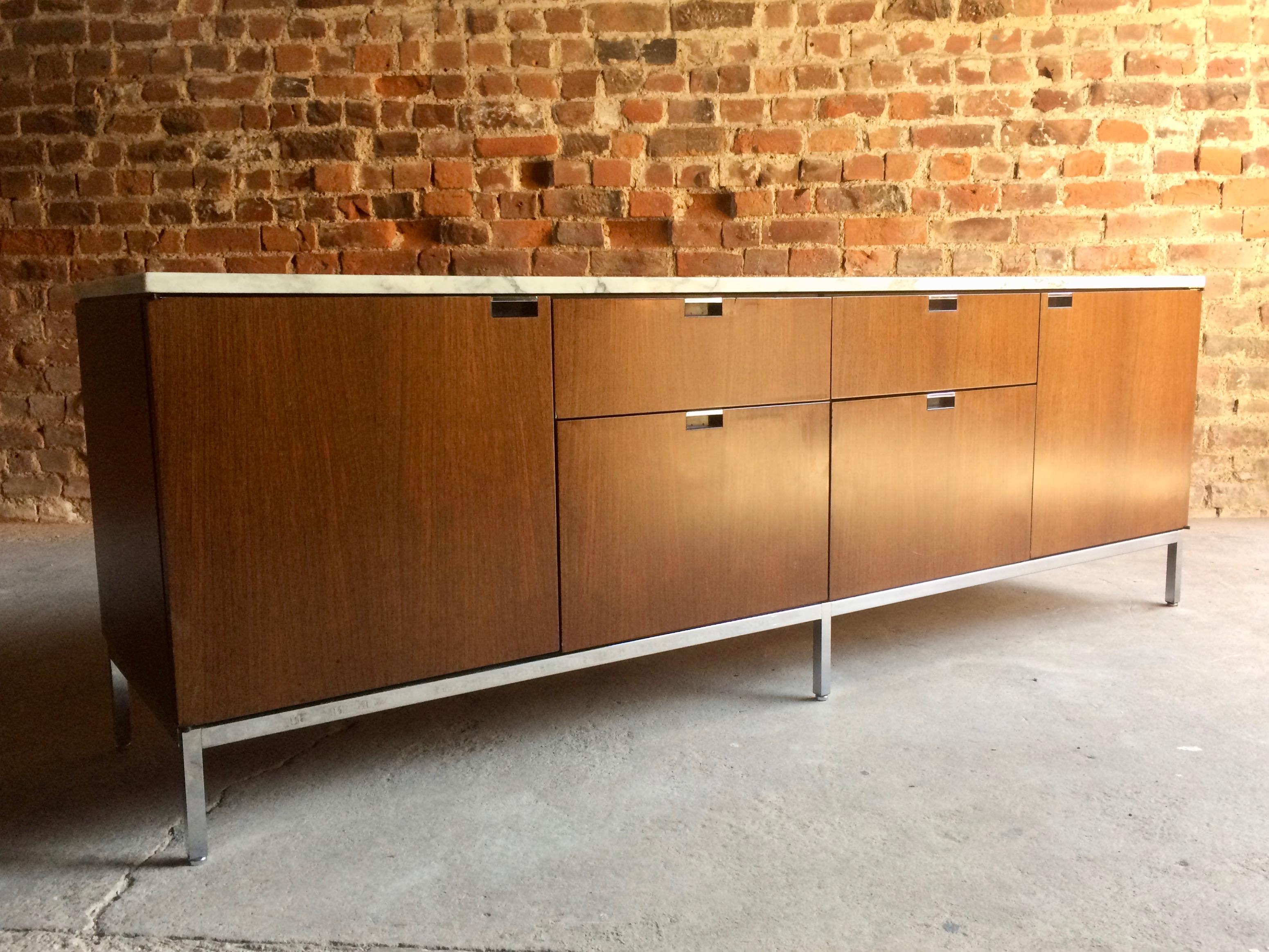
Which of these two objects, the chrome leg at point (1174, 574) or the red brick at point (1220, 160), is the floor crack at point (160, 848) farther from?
the red brick at point (1220, 160)

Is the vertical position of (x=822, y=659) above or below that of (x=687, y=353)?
below

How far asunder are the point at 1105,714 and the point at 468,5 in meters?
2.88

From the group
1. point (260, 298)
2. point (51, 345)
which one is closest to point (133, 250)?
point (51, 345)

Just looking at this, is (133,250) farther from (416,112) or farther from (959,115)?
(959,115)

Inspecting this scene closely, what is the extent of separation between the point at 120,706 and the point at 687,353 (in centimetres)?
120

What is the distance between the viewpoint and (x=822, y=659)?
211cm

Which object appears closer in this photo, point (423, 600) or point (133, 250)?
point (423, 600)

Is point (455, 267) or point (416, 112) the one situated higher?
point (416, 112)

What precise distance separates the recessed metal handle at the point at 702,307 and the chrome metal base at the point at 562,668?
0.58 m

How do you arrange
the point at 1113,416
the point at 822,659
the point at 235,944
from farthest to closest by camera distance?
1. the point at 1113,416
2. the point at 822,659
3. the point at 235,944

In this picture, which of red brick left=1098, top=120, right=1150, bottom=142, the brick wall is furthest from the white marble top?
red brick left=1098, top=120, right=1150, bottom=142

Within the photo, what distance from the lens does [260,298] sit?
4.78ft

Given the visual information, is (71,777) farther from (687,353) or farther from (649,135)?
(649,135)

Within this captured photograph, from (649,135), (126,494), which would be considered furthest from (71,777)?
(649,135)
